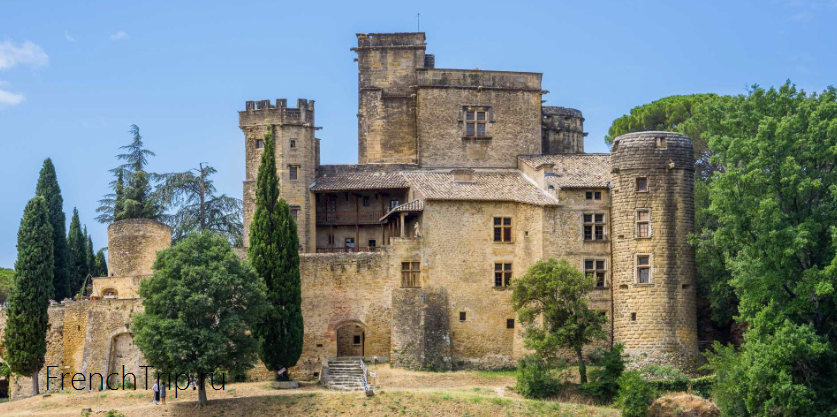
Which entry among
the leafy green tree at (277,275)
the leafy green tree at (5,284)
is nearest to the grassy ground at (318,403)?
the leafy green tree at (277,275)

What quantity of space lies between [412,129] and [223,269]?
19.3 m

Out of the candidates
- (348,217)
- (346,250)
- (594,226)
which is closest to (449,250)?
(594,226)

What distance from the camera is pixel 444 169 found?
55.6 metres

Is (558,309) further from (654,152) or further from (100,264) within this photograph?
(100,264)

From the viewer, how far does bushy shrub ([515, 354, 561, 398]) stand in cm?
4331

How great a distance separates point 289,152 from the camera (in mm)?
52625

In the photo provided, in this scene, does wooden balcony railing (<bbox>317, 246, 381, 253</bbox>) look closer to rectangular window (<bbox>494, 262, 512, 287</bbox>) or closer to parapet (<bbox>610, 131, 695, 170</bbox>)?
rectangular window (<bbox>494, 262, 512, 287</bbox>)

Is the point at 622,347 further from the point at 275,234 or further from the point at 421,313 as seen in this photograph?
the point at 275,234

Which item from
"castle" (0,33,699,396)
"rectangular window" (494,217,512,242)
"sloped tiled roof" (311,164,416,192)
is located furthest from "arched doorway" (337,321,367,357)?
"rectangular window" (494,217,512,242)

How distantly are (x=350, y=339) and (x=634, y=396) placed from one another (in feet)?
45.7

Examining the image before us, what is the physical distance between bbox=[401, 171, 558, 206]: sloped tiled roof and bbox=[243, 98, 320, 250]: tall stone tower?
5.04 meters

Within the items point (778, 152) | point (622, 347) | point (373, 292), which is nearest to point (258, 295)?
point (373, 292)

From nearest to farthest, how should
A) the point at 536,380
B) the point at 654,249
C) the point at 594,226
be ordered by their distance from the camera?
the point at 536,380
the point at 654,249
the point at 594,226

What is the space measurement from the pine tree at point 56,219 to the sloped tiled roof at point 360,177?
13375 millimetres
